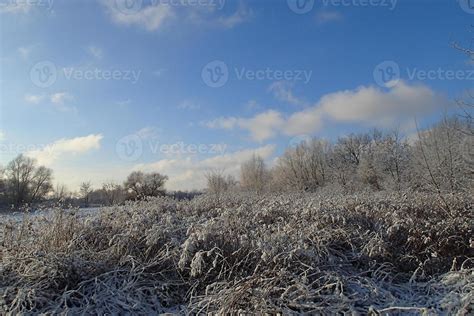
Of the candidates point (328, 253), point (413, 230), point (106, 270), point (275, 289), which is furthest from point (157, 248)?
point (413, 230)

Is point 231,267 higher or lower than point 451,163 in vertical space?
lower

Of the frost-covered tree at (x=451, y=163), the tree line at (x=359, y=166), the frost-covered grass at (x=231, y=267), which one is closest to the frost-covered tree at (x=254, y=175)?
the tree line at (x=359, y=166)

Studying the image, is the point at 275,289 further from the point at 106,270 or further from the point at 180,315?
the point at 106,270

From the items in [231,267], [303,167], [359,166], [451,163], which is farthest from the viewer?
[303,167]

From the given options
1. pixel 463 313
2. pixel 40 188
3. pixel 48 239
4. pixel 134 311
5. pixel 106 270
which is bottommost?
pixel 463 313

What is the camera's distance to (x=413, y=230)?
533 centimetres

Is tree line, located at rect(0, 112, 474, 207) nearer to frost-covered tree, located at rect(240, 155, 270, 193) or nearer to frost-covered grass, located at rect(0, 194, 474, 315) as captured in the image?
frost-covered tree, located at rect(240, 155, 270, 193)

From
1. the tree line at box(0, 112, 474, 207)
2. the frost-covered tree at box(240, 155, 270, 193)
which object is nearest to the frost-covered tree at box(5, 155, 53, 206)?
the tree line at box(0, 112, 474, 207)

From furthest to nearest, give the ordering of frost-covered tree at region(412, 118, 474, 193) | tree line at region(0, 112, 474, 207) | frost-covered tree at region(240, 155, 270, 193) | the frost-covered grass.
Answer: frost-covered tree at region(240, 155, 270, 193) < tree line at region(0, 112, 474, 207) < frost-covered tree at region(412, 118, 474, 193) < the frost-covered grass

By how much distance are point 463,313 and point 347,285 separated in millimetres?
1169

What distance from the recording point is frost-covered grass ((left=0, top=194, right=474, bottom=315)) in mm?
3604

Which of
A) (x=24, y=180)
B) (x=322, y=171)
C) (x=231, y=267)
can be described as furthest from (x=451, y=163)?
(x=24, y=180)

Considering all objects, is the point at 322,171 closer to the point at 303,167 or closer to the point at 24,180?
the point at 303,167

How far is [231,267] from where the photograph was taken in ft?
14.1
